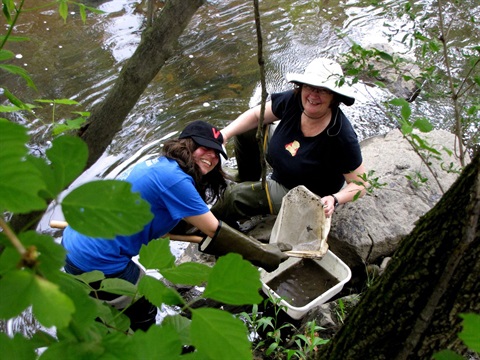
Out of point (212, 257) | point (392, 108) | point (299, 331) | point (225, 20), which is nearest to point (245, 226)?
point (212, 257)

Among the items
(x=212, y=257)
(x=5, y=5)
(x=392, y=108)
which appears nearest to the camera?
(x=5, y=5)

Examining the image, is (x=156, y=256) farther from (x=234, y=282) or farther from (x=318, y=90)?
(x=318, y=90)

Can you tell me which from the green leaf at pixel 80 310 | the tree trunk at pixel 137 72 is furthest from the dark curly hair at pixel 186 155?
the green leaf at pixel 80 310

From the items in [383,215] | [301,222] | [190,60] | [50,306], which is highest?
[50,306]

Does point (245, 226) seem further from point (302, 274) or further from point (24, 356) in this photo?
point (24, 356)

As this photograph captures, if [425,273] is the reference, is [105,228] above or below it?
above

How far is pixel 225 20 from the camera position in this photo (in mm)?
8375

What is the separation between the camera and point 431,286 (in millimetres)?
1046

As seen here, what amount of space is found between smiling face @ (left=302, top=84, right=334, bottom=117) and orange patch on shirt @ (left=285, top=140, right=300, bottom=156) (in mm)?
265

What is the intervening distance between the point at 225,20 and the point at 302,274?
5660 mm

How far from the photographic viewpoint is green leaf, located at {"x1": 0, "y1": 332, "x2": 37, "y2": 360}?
623 mm

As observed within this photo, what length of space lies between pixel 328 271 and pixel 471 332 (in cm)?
330

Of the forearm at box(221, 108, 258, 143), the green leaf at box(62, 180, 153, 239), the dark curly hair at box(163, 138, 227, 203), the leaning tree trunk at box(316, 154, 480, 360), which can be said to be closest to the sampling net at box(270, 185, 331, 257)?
the forearm at box(221, 108, 258, 143)

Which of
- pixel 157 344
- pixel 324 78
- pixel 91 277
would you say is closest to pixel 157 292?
pixel 157 344
